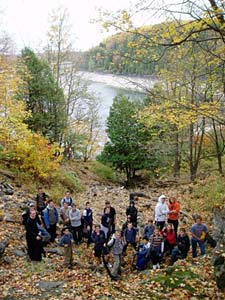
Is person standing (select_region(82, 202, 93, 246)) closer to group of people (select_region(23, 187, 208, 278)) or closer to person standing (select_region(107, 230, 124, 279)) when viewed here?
group of people (select_region(23, 187, 208, 278))

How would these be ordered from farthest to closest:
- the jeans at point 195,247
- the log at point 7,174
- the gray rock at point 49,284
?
the log at point 7,174 < the jeans at point 195,247 < the gray rock at point 49,284

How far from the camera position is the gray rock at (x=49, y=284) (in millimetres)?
8508

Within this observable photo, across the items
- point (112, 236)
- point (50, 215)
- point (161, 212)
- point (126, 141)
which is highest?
point (126, 141)

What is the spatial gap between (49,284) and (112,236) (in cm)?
254

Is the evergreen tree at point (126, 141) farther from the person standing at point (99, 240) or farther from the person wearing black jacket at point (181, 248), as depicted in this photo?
the person wearing black jacket at point (181, 248)

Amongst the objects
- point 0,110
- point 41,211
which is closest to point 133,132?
point 0,110

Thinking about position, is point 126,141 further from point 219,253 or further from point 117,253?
point 219,253

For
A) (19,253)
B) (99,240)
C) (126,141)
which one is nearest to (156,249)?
(99,240)

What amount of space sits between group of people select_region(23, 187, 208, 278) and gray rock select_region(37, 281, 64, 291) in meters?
1.24

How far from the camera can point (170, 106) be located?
10023mm

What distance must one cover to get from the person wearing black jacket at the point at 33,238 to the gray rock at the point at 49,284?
1.36m

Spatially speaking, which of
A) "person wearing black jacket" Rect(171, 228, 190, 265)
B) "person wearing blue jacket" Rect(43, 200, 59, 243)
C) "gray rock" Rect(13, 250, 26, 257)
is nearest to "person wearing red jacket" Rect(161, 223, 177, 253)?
"person wearing black jacket" Rect(171, 228, 190, 265)

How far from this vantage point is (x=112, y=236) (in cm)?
1051

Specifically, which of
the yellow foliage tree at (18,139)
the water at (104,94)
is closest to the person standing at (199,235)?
the yellow foliage tree at (18,139)
